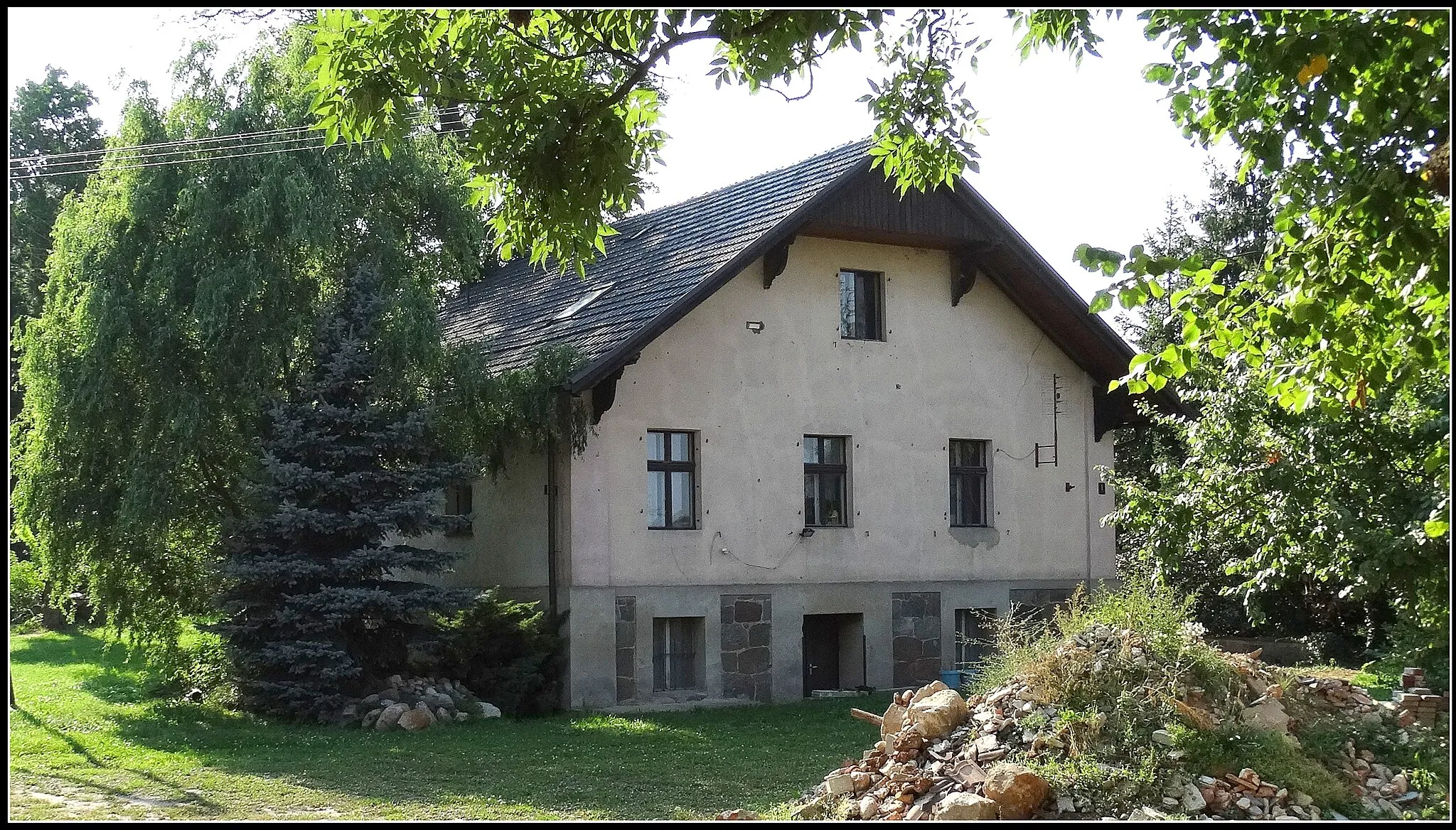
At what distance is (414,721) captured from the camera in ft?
52.2

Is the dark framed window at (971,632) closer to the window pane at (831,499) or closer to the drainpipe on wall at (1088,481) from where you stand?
the drainpipe on wall at (1088,481)

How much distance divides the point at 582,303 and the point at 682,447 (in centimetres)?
299

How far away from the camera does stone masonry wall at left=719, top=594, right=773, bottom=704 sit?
1917 cm

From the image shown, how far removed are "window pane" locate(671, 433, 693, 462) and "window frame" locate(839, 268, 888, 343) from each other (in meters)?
3.15

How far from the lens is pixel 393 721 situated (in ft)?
52.3

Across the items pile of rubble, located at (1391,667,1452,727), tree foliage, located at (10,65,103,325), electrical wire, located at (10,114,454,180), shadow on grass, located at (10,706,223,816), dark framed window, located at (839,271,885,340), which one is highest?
tree foliage, located at (10,65,103,325)

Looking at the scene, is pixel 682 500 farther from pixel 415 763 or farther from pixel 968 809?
pixel 968 809

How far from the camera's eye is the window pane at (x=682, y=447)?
63.3 ft

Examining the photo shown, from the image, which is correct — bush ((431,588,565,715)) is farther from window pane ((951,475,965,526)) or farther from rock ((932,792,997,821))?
rock ((932,792,997,821))

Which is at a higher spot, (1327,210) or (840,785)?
(1327,210)

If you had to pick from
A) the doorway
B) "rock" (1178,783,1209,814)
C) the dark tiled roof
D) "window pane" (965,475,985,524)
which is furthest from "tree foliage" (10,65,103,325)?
"rock" (1178,783,1209,814)

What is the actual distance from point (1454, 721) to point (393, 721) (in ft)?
38.6

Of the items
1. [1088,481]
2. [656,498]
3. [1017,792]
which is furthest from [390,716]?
[1088,481]

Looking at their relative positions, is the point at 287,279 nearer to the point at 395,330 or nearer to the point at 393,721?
the point at 395,330
